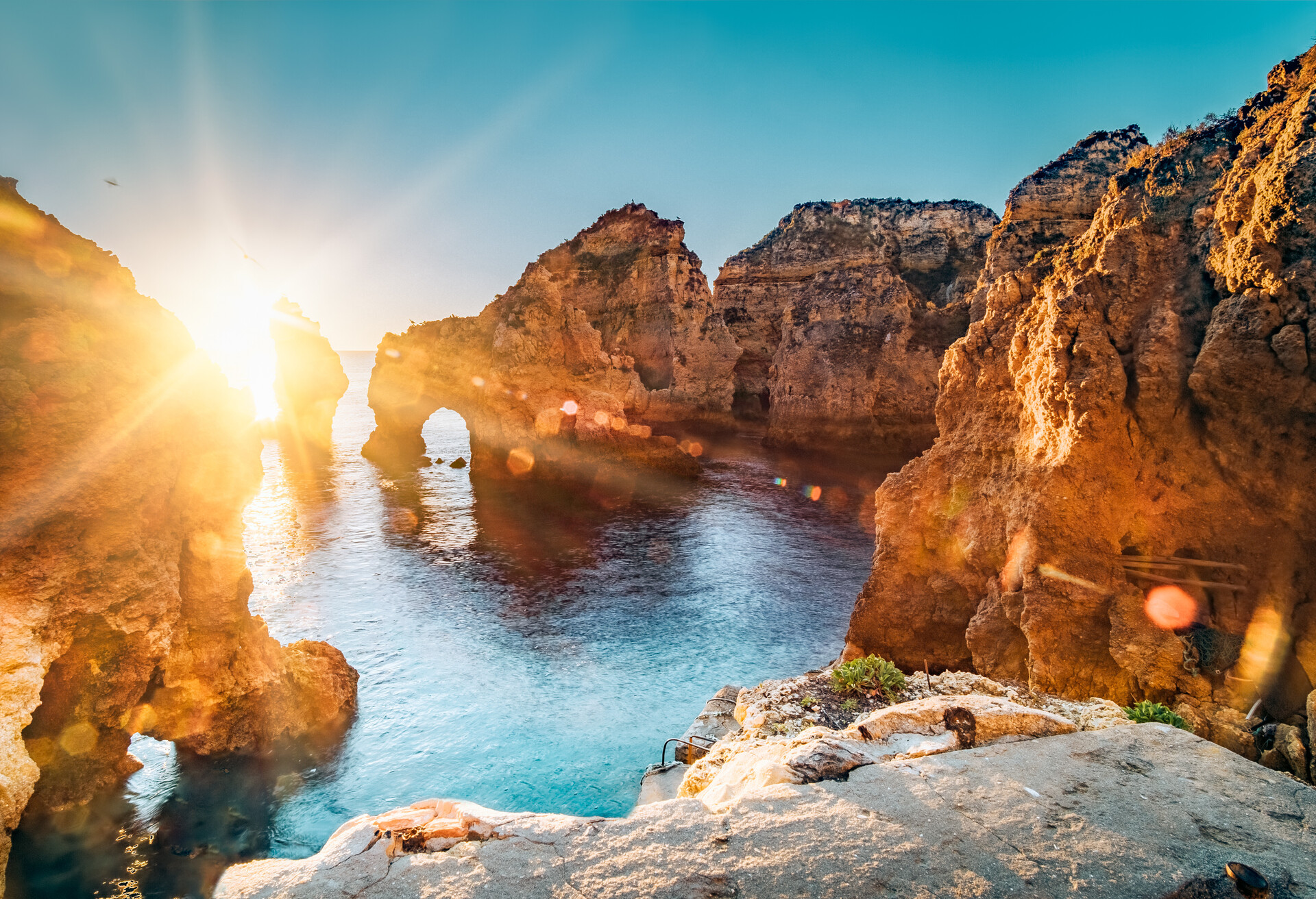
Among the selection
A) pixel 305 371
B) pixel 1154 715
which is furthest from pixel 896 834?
pixel 305 371

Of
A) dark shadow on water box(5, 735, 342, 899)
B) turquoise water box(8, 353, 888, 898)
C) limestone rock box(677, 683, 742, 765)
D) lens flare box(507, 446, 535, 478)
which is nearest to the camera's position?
dark shadow on water box(5, 735, 342, 899)

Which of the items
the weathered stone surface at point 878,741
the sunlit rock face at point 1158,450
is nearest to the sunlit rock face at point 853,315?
the sunlit rock face at point 1158,450

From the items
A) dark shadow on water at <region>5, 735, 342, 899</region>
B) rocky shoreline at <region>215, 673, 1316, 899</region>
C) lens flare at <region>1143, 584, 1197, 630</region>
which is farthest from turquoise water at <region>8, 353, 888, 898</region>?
lens flare at <region>1143, 584, 1197, 630</region>

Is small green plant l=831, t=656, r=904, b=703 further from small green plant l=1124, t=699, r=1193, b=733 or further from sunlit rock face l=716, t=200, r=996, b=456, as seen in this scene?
sunlit rock face l=716, t=200, r=996, b=456

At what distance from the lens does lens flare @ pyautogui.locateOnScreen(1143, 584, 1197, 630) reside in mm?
8266

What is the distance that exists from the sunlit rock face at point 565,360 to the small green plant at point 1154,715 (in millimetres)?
31475

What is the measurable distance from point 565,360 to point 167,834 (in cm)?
3324

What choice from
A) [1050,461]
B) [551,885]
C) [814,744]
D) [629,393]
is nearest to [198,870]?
[551,885]

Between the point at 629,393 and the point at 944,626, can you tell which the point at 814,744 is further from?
the point at 629,393

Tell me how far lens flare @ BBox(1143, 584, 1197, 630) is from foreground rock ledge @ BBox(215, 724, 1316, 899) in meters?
3.75

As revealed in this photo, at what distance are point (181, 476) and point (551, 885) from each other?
9.29m

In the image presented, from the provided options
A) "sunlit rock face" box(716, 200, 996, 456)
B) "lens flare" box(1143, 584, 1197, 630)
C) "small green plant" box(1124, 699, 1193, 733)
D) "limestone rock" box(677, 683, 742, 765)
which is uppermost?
"sunlit rock face" box(716, 200, 996, 456)

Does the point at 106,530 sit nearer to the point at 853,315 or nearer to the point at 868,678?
the point at 868,678

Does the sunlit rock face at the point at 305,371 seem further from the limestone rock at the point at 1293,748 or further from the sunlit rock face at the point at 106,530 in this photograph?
the limestone rock at the point at 1293,748
